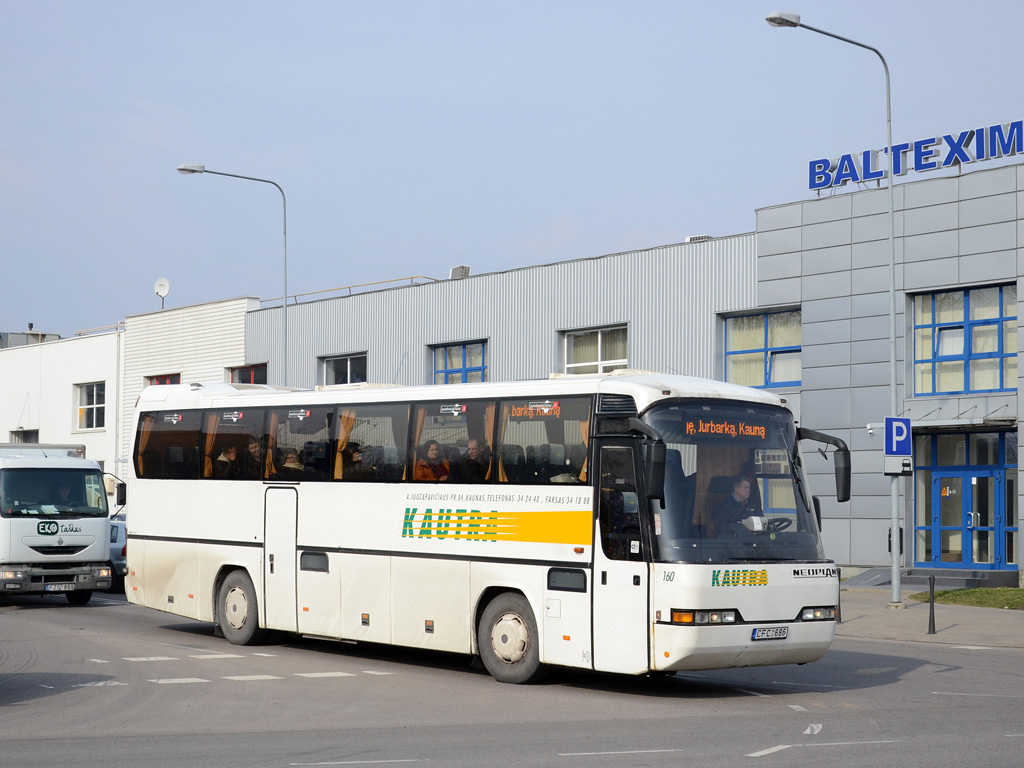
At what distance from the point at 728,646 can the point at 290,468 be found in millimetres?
6480

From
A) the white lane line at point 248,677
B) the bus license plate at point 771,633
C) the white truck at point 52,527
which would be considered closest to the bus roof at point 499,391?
the bus license plate at point 771,633

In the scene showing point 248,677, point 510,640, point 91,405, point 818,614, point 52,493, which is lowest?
point 248,677

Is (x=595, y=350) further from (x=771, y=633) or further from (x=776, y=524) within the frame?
(x=771, y=633)

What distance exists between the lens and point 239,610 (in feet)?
55.9

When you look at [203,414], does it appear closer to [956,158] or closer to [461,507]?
[461,507]

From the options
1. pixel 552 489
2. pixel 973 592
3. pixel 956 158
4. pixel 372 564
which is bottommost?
pixel 973 592

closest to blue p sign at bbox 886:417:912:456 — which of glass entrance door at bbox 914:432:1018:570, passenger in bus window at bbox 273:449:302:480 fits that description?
glass entrance door at bbox 914:432:1018:570

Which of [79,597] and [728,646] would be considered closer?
[728,646]

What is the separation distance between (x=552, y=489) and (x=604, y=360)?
23.1 metres

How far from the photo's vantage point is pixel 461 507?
14.1 m

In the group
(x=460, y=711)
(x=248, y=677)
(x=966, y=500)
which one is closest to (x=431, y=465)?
(x=248, y=677)

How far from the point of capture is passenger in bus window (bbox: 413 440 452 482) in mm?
14383

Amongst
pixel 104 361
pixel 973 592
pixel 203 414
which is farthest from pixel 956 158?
pixel 104 361

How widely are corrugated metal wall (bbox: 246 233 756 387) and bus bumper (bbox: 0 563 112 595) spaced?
45.8ft
